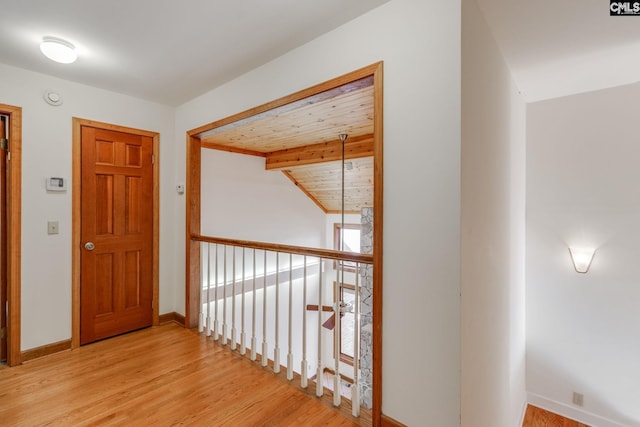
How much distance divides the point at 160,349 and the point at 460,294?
101 inches

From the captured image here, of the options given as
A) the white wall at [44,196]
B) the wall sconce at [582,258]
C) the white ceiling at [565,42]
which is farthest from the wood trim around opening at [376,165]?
the wall sconce at [582,258]

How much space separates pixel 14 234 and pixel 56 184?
0.48 metres

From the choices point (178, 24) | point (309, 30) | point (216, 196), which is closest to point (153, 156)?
point (216, 196)

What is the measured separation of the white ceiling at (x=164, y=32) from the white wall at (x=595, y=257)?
240 cm

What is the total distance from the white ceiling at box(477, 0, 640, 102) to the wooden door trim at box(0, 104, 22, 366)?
3386 millimetres

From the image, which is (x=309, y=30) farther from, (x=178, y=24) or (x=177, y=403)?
(x=177, y=403)

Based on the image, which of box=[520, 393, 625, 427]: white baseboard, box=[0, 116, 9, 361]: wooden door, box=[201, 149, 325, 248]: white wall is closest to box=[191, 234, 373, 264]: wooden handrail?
box=[0, 116, 9, 361]: wooden door

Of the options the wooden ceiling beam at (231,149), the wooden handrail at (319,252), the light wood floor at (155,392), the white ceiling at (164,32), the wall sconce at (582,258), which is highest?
the white ceiling at (164,32)

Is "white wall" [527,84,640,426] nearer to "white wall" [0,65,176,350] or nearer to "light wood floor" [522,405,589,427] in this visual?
"light wood floor" [522,405,589,427]

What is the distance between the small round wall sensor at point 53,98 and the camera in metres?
2.51

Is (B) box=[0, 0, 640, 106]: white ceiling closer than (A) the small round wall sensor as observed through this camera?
Yes

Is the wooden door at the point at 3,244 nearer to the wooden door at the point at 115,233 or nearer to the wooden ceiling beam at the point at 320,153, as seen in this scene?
the wooden door at the point at 115,233

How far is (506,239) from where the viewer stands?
7.44 feet

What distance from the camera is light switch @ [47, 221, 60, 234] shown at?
2.53 m
